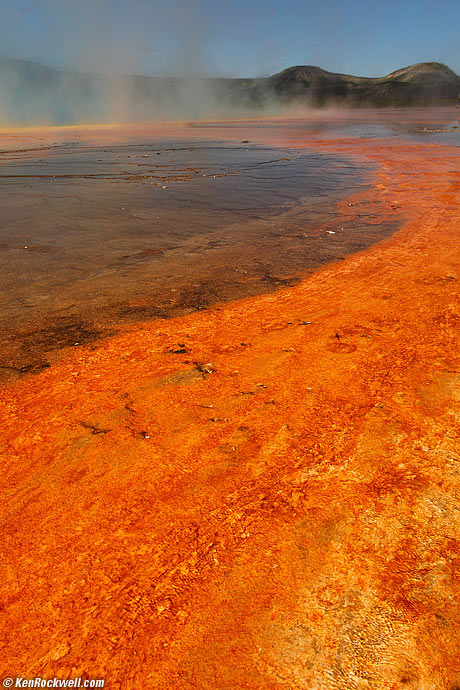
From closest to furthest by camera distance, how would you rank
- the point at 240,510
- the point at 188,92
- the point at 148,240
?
the point at 240,510 → the point at 148,240 → the point at 188,92

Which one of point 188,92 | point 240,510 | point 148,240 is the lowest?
point 240,510

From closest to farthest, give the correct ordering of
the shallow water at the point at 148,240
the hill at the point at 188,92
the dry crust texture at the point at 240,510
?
A: the dry crust texture at the point at 240,510 → the shallow water at the point at 148,240 → the hill at the point at 188,92

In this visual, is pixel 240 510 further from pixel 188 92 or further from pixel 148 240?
pixel 188 92

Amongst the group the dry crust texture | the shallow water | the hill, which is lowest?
the dry crust texture

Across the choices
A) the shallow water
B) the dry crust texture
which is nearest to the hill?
the shallow water

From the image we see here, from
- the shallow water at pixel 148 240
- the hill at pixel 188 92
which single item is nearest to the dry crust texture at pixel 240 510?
the shallow water at pixel 148 240

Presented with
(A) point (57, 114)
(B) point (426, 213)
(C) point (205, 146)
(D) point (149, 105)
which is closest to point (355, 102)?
(D) point (149, 105)

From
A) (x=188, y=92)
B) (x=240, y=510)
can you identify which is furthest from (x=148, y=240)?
(x=188, y=92)

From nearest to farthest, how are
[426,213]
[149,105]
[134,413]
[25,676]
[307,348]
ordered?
[25,676] < [134,413] < [307,348] < [426,213] < [149,105]

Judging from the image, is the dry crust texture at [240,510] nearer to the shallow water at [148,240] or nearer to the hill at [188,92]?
the shallow water at [148,240]

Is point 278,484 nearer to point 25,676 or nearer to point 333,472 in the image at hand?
point 333,472

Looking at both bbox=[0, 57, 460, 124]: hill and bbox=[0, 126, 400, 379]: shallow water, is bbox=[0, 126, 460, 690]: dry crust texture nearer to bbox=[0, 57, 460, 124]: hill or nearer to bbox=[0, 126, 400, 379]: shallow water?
bbox=[0, 126, 400, 379]: shallow water
